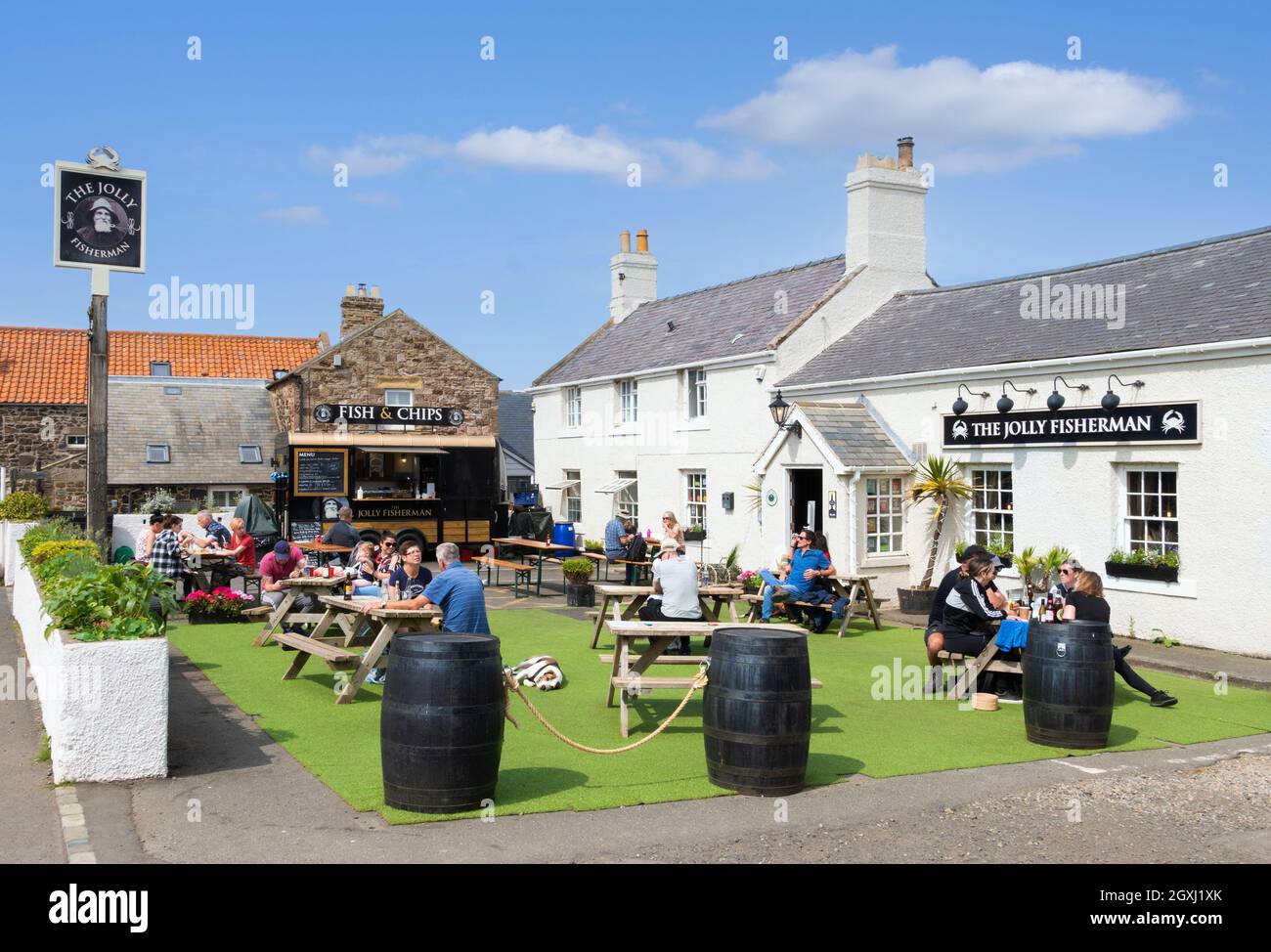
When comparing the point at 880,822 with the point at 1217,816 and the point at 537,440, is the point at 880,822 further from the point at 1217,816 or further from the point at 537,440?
the point at 537,440

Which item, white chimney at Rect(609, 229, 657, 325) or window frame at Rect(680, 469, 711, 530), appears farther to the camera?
white chimney at Rect(609, 229, 657, 325)

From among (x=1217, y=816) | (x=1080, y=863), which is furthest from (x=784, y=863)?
(x=1217, y=816)

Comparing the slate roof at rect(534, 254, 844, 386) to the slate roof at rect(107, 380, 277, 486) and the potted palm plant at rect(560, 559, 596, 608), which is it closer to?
the potted palm plant at rect(560, 559, 596, 608)

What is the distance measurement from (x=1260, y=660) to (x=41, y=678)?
12.6 meters

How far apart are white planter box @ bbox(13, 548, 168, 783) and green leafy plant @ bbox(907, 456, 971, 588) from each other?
39.5ft

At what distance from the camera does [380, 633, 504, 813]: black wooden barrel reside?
634 cm

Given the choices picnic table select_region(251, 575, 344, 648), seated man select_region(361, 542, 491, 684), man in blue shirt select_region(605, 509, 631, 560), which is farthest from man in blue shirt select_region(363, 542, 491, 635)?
man in blue shirt select_region(605, 509, 631, 560)

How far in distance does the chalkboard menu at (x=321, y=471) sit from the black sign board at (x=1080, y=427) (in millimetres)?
13617

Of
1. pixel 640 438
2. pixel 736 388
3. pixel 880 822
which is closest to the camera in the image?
pixel 880 822

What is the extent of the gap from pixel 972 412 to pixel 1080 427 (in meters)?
2.01

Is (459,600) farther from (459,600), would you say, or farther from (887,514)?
(887,514)

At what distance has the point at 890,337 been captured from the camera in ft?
63.7

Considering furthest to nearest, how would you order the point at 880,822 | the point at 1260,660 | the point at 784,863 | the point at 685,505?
the point at 685,505 → the point at 1260,660 → the point at 880,822 → the point at 784,863

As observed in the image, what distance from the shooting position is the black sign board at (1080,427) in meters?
13.1
